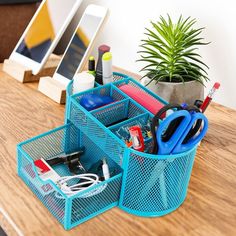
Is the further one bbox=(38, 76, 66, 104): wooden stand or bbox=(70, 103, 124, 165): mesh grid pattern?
bbox=(38, 76, 66, 104): wooden stand

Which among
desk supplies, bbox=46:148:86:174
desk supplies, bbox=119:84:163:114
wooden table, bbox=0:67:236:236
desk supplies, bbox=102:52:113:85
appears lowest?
wooden table, bbox=0:67:236:236

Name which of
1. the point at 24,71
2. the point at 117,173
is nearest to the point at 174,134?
the point at 117,173

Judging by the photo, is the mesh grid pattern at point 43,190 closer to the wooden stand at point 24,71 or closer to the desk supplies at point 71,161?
the desk supplies at point 71,161

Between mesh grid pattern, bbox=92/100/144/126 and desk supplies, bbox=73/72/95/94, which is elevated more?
desk supplies, bbox=73/72/95/94

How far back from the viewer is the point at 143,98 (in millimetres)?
689

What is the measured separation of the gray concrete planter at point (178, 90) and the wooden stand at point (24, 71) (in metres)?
0.35

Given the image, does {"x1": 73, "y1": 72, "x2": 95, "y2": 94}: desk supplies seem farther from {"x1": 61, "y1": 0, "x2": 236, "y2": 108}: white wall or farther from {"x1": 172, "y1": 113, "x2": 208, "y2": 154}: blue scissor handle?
{"x1": 61, "y1": 0, "x2": 236, "y2": 108}: white wall

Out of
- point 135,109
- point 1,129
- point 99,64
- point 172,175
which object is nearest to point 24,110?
point 1,129

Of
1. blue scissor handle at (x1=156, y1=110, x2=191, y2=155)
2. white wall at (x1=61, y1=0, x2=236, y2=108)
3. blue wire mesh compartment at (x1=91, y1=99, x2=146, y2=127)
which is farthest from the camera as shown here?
white wall at (x1=61, y1=0, x2=236, y2=108)

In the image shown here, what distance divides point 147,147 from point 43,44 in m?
0.57

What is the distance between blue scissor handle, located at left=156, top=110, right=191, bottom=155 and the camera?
536 millimetres

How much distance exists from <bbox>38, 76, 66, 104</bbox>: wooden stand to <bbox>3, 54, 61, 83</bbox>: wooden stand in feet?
0.19

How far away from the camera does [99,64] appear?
0.79 meters

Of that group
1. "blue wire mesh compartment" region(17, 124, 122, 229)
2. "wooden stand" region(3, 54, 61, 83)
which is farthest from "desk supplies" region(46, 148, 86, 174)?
"wooden stand" region(3, 54, 61, 83)
